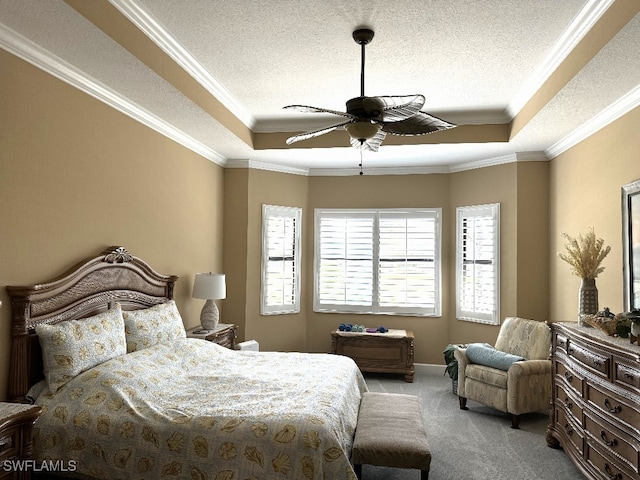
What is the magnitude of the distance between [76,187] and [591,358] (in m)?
3.92

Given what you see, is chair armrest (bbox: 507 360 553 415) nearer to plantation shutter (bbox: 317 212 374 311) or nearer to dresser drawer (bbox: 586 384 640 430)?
dresser drawer (bbox: 586 384 640 430)

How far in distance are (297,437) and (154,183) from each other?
310 centimetres

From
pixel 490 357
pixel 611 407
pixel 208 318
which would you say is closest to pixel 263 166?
pixel 208 318

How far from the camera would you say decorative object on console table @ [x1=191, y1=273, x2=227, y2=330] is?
5266 mm

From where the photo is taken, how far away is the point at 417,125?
11.3 ft

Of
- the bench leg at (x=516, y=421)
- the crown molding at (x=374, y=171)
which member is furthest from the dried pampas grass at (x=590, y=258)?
the crown molding at (x=374, y=171)

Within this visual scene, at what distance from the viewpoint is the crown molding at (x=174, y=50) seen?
3.16m

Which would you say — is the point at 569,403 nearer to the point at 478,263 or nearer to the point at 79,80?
the point at 478,263

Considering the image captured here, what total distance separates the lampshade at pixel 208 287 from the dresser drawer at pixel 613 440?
3.66m

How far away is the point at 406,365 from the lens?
6.37 metres

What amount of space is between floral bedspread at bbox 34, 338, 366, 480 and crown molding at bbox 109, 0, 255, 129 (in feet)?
7.59

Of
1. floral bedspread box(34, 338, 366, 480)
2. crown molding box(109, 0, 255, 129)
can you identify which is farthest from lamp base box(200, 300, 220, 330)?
crown molding box(109, 0, 255, 129)

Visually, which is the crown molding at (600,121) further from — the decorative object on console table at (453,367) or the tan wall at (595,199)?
the decorative object on console table at (453,367)

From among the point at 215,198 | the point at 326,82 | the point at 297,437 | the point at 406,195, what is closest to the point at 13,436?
the point at 297,437
